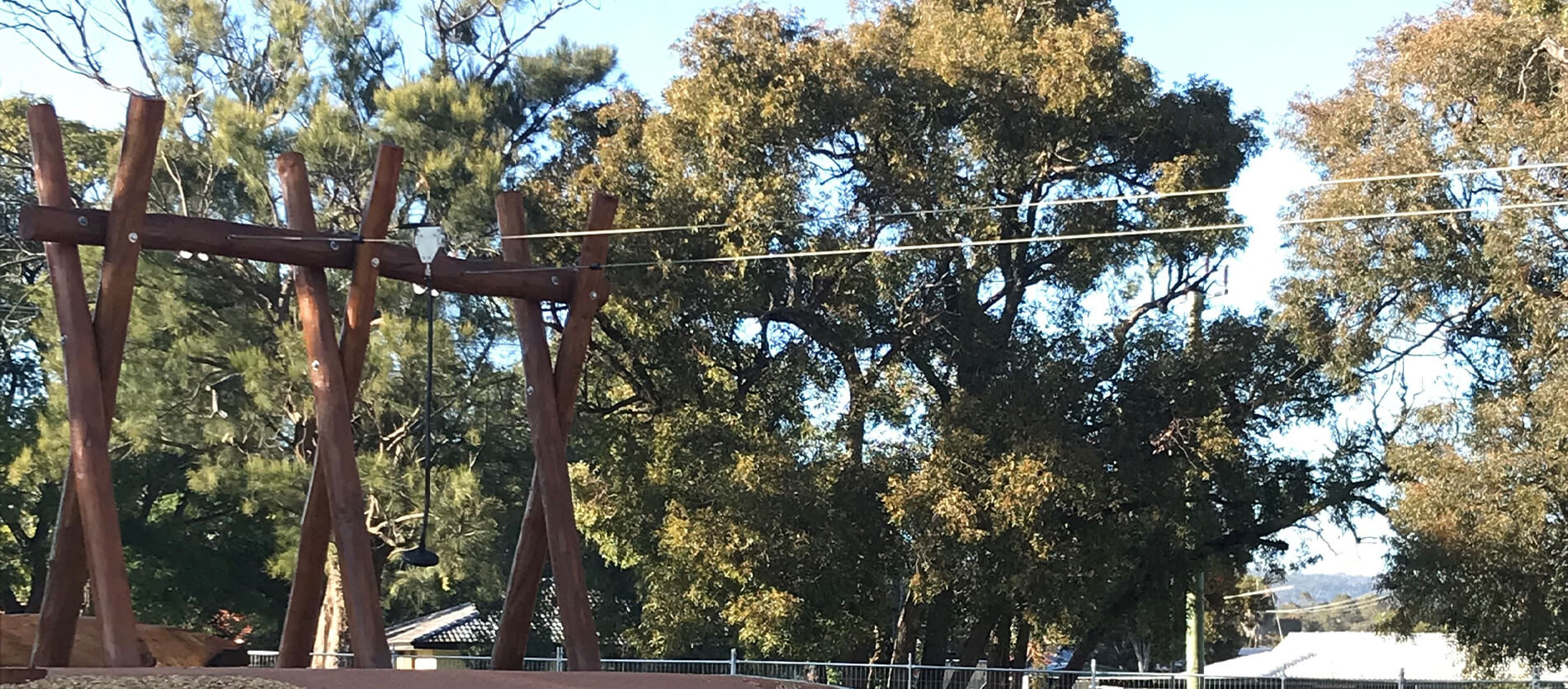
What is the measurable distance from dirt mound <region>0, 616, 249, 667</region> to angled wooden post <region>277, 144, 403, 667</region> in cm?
91

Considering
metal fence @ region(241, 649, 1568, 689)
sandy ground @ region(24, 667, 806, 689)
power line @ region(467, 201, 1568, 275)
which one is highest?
power line @ region(467, 201, 1568, 275)

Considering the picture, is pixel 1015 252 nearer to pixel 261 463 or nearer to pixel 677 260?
pixel 677 260

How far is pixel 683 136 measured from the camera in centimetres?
1988

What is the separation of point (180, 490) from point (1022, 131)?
2029 cm

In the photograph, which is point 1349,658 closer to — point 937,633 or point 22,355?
point 937,633

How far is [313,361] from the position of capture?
980 centimetres

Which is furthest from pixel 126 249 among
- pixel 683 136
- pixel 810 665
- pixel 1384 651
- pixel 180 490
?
pixel 1384 651

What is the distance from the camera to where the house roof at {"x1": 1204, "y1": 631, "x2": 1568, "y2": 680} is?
1289 inches

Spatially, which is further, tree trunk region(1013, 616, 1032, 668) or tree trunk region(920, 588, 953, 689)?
tree trunk region(1013, 616, 1032, 668)

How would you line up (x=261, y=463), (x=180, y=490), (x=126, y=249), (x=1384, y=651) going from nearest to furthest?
(x=126, y=249) → (x=261, y=463) → (x=180, y=490) → (x=1384, y=651)

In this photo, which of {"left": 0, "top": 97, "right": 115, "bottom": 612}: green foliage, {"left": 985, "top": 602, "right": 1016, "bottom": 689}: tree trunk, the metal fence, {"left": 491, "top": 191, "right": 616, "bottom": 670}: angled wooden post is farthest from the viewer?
{"left": 0, "top": 97, "right": 115, "bottom": 612}: green foliage

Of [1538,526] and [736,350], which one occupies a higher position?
[736,350]

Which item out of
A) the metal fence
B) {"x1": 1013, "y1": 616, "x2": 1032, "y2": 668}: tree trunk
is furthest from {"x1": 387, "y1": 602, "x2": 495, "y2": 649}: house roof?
{"x1": 1013, "y1": 616, "x2": 1032, "y2": 668}: tree trunk

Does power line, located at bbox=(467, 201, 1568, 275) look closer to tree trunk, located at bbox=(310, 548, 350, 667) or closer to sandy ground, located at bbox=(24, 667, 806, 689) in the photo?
sandy ground, located at bbox=(24, 667, 806, 689)
